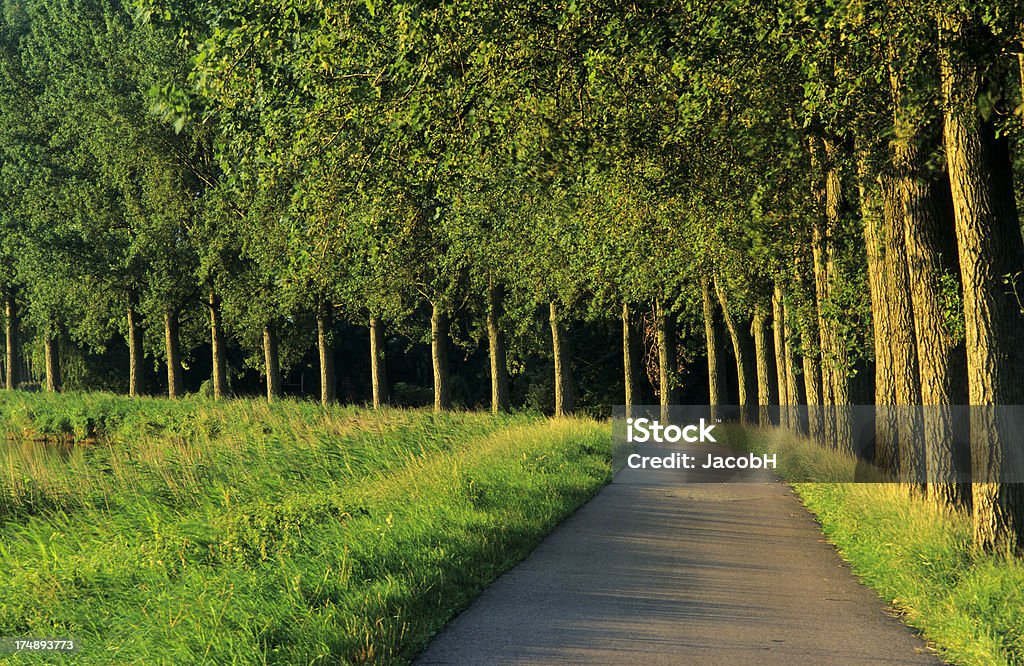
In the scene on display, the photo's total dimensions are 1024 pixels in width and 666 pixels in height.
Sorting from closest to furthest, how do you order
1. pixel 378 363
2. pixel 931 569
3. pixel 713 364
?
pixel 931 569
pixel 713 364
pixel 378 363

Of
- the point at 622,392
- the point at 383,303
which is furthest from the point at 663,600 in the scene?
the point at 622,392

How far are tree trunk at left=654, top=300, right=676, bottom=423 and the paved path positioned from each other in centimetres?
2356

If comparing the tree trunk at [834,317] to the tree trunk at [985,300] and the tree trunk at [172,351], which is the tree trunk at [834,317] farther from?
the tree trunk at [172,351]

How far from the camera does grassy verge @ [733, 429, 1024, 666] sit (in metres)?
7.80

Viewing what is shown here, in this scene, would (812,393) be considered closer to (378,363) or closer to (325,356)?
(378,363)

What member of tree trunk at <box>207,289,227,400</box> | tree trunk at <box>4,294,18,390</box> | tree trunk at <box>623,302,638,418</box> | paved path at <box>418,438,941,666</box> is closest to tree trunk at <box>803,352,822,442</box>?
paved path at <box>418,438,941,666</box>

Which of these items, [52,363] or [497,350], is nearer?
[497,350]

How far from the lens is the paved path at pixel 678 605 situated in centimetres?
750

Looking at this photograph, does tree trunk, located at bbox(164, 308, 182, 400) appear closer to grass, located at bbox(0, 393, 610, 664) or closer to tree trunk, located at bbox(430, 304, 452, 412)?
tree trunk, located at bbox(430, 304, 452, 412)

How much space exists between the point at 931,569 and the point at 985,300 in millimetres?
3051

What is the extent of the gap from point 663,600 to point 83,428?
32.9 meters

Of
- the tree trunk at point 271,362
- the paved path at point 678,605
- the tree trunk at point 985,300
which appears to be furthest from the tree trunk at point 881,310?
the tree trunk at point 271,362

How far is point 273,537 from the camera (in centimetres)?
1129

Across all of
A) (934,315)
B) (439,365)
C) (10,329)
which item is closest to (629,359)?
(439,365)
